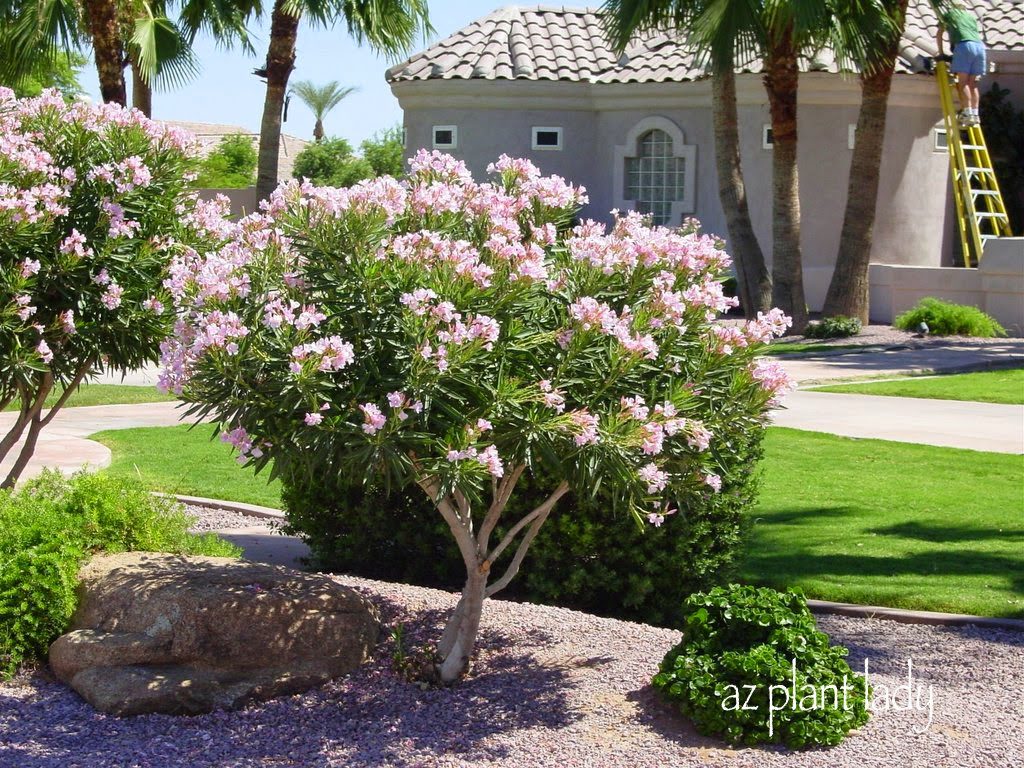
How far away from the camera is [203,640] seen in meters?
5.20

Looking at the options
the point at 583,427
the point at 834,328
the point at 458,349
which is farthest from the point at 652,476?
the point at 834,328

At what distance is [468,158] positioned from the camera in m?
25.0

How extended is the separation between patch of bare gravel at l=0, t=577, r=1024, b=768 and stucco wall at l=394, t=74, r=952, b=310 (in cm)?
1887

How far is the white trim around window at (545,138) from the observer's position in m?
25.0

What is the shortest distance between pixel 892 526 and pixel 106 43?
48.8ft

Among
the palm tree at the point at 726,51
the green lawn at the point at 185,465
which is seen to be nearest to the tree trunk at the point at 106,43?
the palm tree at the point at 726,51

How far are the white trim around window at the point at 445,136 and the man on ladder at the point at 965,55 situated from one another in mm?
8997

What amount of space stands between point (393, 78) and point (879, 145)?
9.85 m

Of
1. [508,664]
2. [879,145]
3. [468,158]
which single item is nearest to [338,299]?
[508,664]

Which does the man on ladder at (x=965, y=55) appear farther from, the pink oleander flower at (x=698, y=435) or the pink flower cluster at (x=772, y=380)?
the pink oleander flower at (x=698, y=435)

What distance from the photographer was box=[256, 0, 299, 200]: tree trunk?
2080 cm

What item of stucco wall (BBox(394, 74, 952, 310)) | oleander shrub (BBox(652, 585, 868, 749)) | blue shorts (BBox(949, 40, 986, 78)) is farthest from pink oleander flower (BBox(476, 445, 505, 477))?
blue shorts (BBox(949, 40, 986, 78))

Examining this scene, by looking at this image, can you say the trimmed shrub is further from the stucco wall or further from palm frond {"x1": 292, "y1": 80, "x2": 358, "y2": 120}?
palm frond {"x1": 292, "y1": 80, "x2": 358, "y2": 120}

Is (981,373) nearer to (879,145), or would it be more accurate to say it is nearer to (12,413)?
(879,145)
